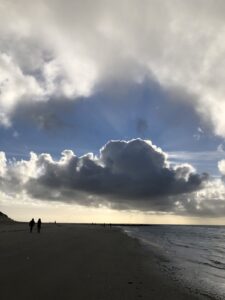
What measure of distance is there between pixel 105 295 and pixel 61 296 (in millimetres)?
1587

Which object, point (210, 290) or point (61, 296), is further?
point (210, 290)

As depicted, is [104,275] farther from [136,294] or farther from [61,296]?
[61,296]

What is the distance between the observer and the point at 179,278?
17234 millimetres

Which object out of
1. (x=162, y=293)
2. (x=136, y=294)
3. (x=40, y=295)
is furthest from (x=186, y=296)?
(x=40, y=295)

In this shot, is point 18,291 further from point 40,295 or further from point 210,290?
point 210,290

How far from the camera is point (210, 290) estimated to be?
→ 14.9 meters

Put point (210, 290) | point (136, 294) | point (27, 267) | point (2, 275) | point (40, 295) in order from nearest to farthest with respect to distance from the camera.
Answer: point (40, 295) < point (136, 294) < point (2, 275) < point (210, 290) < point (27, 267)

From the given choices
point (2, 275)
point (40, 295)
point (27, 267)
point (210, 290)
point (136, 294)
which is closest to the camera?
point (40, 295)

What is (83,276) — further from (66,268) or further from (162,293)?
(162,293)

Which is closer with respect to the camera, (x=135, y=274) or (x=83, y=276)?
(x=83, y=276)

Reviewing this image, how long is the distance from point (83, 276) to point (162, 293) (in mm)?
3986

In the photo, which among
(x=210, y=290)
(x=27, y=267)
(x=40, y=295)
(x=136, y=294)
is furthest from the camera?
(x=27, y=267)

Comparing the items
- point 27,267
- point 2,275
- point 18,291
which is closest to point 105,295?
point 18,291

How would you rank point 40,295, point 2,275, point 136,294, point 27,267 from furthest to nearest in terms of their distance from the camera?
point 27,267, point 2,275, point 136,294, point 40,295
